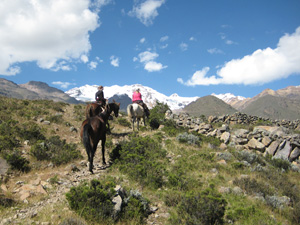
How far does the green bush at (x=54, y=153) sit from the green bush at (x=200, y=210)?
6.08 meters

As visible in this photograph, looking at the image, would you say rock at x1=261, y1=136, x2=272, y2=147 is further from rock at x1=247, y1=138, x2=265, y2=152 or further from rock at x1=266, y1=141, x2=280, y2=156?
rock at x1=247, y1=138, x2=265, y2=152

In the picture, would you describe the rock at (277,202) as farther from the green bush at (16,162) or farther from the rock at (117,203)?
the green bush at (16,162)

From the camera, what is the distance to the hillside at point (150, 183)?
15.9 ft

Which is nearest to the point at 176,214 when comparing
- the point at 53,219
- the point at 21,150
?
the point at 53,219

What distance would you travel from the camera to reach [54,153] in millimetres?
9484

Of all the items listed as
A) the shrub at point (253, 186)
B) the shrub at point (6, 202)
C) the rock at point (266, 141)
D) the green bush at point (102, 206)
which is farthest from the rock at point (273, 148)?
the shrub at point (6, 202)

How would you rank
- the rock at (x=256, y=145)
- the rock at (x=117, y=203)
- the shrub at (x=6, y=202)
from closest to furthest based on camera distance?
the rock at (x=117, y=203) < the shrub at (x=6, y=202) < the rock at (x=256, y=145)

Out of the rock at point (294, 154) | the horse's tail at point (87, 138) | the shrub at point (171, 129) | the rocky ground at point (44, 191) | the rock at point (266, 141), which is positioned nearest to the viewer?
the rocky ground at point (44, 191)

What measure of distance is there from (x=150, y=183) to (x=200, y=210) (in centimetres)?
225

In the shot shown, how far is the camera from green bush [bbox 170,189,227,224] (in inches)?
195

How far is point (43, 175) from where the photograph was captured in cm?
746

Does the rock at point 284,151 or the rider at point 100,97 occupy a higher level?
the rider at point 100,97

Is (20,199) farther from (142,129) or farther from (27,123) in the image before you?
(142,129)

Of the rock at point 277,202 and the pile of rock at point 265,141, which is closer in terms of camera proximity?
the rock at point 277,202
